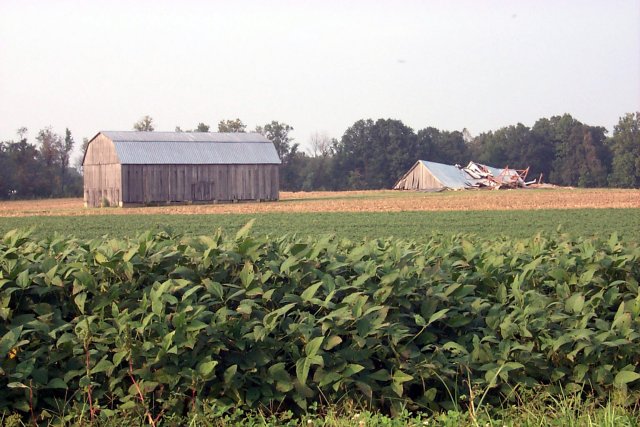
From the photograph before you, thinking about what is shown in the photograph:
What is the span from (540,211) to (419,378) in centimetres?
3968

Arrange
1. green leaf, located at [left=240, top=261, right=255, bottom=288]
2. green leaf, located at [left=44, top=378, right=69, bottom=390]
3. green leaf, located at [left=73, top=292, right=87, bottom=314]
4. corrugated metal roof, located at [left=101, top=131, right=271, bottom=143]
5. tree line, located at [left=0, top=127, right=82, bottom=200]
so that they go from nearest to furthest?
green leaf, located at [left=44, top=378, right=69, bottom=390]
green leaf, located at [left=73, top=292, right=87, bottom=314]
green leaf, located at [left=240, top=261, right=255, bottom=288]
corrugated metal roof, located at [left=101, top=131, right=271, bottom=143]
tree line, located at [left=0, top=127, right=82, bottom=200]

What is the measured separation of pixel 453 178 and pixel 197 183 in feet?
142

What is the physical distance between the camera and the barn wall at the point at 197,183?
59719 mm

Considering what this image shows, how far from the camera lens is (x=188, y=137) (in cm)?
6406

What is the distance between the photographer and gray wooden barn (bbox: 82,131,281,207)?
6000 cm

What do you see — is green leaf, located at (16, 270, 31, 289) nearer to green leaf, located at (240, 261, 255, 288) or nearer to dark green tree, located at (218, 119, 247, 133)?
green leaf, located at (240, 261, 255, 288)

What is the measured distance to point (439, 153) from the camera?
115875mm

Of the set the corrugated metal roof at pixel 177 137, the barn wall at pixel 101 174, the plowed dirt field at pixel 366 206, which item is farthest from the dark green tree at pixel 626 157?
the barn wall at pixel 101 174

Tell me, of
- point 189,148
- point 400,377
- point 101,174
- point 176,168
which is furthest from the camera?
point 189,148

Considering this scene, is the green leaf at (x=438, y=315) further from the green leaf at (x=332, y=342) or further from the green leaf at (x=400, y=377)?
the green leaf at (x=332, y=342)

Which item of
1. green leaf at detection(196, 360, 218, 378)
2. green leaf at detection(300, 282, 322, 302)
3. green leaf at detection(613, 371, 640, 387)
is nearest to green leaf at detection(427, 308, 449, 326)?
green leaf at detection(300, 282, 322, 302)

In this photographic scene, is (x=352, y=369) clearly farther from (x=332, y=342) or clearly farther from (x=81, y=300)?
(x=81, y=300)

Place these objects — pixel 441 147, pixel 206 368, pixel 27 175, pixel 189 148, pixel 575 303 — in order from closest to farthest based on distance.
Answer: pixel 206 368 → pixel 575 303 → pixel 189 148 → pixel 27 175 → pixel 441 147

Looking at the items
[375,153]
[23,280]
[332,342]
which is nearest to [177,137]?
[375,153]
